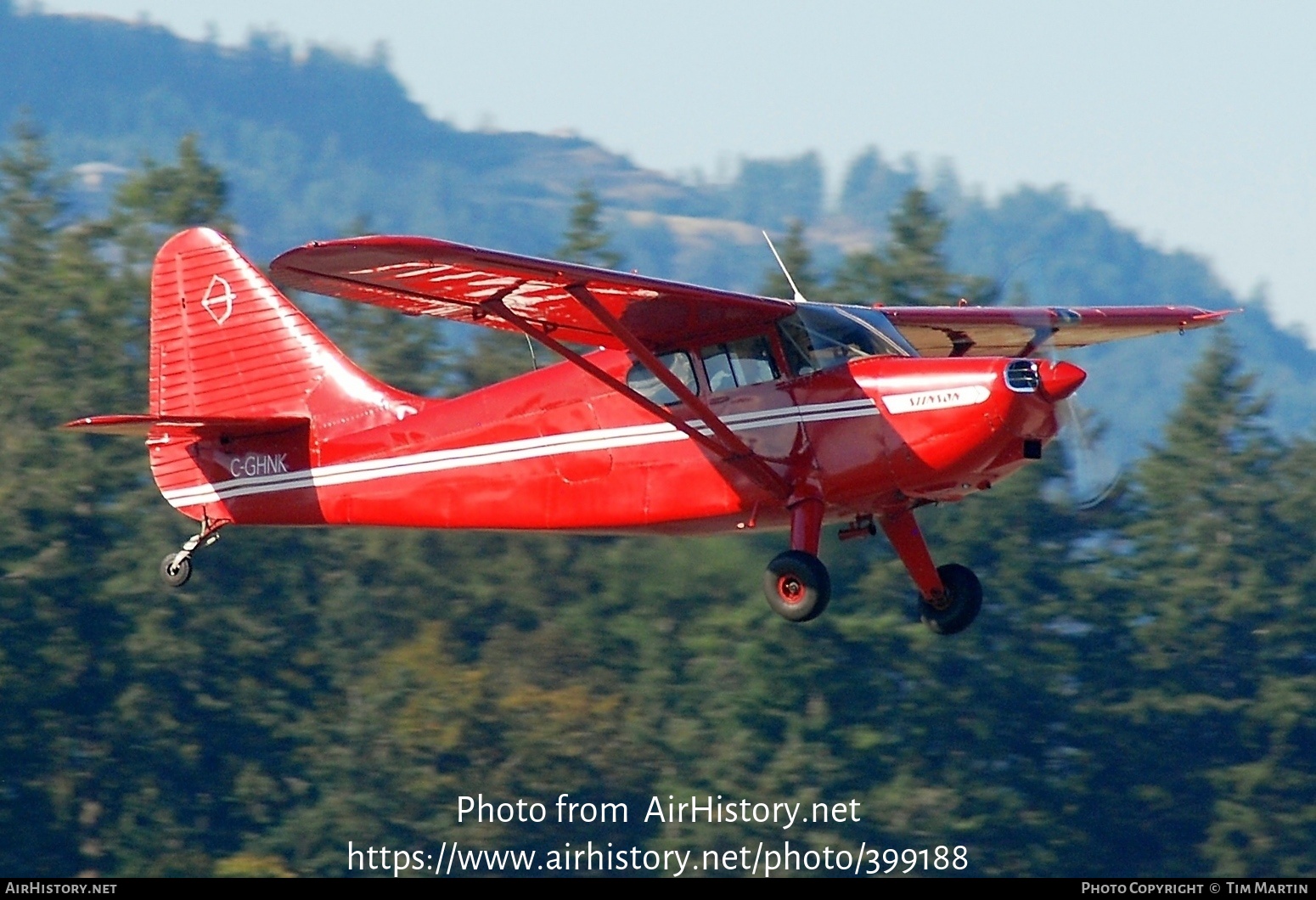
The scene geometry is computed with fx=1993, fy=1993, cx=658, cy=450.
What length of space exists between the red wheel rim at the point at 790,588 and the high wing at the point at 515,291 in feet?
5.08

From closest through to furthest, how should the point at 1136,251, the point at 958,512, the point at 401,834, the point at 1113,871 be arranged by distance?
the point at 401,834
the point at 1113,871
the point at 958,512
the point at 1136,251

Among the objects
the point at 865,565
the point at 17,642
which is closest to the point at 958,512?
the point at 865,565

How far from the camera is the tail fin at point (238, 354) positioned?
14398 millimetres

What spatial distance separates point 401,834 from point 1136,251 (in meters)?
119

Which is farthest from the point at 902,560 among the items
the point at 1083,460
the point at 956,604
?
the point at 1083,460

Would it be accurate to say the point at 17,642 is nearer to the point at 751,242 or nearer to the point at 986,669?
the point at 986,669

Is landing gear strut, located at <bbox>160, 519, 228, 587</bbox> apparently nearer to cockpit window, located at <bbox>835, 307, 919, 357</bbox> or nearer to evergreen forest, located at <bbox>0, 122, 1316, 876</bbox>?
cockpit window, located at <bbox>835, 307, 919, 357</bbox>

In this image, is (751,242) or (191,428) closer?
(191,428)

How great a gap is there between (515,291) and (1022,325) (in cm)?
388

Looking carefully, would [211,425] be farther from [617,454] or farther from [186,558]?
[617,454]

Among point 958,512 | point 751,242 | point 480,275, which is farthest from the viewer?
point 751,242

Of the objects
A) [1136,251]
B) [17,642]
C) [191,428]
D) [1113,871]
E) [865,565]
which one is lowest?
[1113,871]

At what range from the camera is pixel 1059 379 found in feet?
37.6

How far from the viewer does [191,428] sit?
46.7 feet
